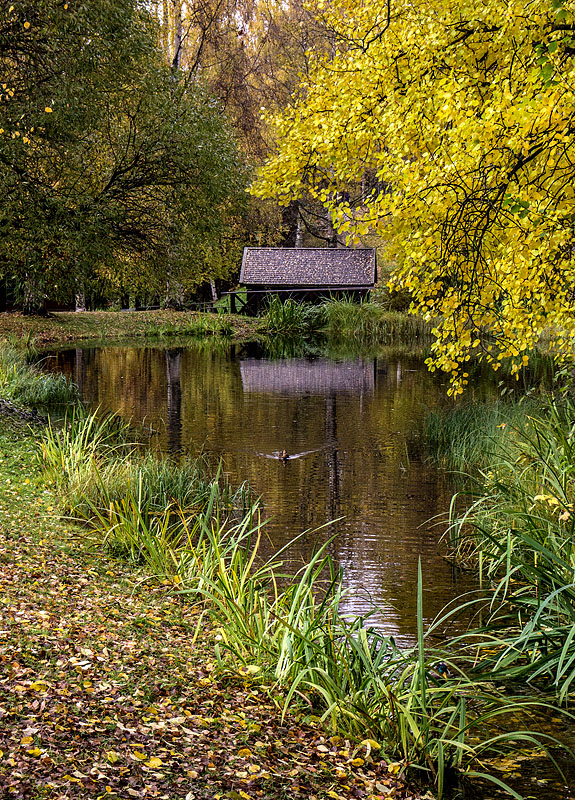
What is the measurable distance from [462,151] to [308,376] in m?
16.4

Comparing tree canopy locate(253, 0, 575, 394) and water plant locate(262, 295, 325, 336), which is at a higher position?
tree canopy locate(253, 0, 575, 394)

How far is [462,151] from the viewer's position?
7.52 metres

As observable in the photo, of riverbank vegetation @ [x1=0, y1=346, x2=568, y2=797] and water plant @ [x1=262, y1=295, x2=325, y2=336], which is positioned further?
water plant @ [x1=262, y1=295, x2=325, y2=336]

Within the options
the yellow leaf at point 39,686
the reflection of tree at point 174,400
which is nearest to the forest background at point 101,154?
the reflection of tree at point 174,400

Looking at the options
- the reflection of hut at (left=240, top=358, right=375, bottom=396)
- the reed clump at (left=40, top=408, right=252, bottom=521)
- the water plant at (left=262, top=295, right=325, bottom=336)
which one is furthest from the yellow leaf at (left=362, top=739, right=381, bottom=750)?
the water plant at (left=262, top=295, right=325, bottom=336)

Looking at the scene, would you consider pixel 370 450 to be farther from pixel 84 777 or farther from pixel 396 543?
pixel 84 777

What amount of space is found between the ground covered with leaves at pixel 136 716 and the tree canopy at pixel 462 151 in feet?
11.4

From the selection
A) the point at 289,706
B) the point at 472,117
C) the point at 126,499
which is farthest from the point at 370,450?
the point at 289,706

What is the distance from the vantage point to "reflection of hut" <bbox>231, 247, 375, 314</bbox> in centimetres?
4150

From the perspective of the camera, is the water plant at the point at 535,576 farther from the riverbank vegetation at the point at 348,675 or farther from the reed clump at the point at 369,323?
the reed clump at the point at 369,323

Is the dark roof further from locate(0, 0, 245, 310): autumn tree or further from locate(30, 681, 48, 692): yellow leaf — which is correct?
locate(30, 681, 48, 692): yellow leaf

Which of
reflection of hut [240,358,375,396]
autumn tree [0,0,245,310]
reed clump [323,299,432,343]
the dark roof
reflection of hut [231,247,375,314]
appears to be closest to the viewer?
autumn tree [0,0,245,310]

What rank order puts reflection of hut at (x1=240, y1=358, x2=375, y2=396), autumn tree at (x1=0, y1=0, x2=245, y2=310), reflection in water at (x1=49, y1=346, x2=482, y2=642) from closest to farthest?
reflection in water at (x1=49, y1=346, x2=482, y2=642) → autumn tree at (x1=0, y1=0, x2=245, y2=310) → reflection of hut at (x1=240, y1=358, x2=375, y2=396)

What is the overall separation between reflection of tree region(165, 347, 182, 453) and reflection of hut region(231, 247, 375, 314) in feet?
41.4
